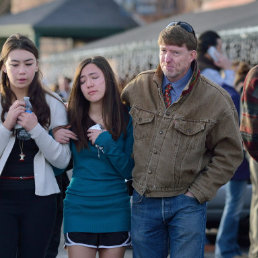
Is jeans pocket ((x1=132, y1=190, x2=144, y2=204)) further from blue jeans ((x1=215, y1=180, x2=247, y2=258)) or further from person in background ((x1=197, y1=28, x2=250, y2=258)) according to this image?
blue jeans ((x1=215, y1=180, x2=247, y2=258))

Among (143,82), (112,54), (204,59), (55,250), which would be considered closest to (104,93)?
(143,82)

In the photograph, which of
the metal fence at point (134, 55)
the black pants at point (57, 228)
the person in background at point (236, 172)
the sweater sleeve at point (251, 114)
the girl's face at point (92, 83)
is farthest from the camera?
the metal fence at point (134, 55)

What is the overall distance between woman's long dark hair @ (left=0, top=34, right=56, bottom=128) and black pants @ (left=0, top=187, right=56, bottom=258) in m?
0.46

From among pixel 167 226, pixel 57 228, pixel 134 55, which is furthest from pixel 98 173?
pixel 134 55

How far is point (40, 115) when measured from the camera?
4.32m

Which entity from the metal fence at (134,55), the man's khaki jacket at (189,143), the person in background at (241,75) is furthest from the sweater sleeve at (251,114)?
the metal fence at (134,55)

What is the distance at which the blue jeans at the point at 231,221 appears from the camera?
6.62m

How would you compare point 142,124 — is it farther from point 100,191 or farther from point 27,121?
point 27,121

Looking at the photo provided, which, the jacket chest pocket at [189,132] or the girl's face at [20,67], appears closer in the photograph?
the jacket chest pocket at [189,132]

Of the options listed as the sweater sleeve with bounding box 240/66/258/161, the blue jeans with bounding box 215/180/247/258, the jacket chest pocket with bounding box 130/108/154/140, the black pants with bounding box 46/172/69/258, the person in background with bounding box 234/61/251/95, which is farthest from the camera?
the person in background with bounding box 234/61/251/95

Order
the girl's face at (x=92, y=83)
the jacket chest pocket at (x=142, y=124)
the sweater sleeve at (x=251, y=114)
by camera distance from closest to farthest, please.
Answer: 1. the jacket chest pocket at (x=142, y=124)
2. the girl's face at (x=92, y=83)
3. the sweater sleeve at (x=251, y=114)

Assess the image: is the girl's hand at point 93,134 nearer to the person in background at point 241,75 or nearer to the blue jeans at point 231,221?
the blue jeans at point 231,221

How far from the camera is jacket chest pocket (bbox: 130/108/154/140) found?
4.14 meters

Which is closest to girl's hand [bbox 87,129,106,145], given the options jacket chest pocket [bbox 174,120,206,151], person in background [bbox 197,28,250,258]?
jacket chest pocket [bbox 174,120,206,151]
